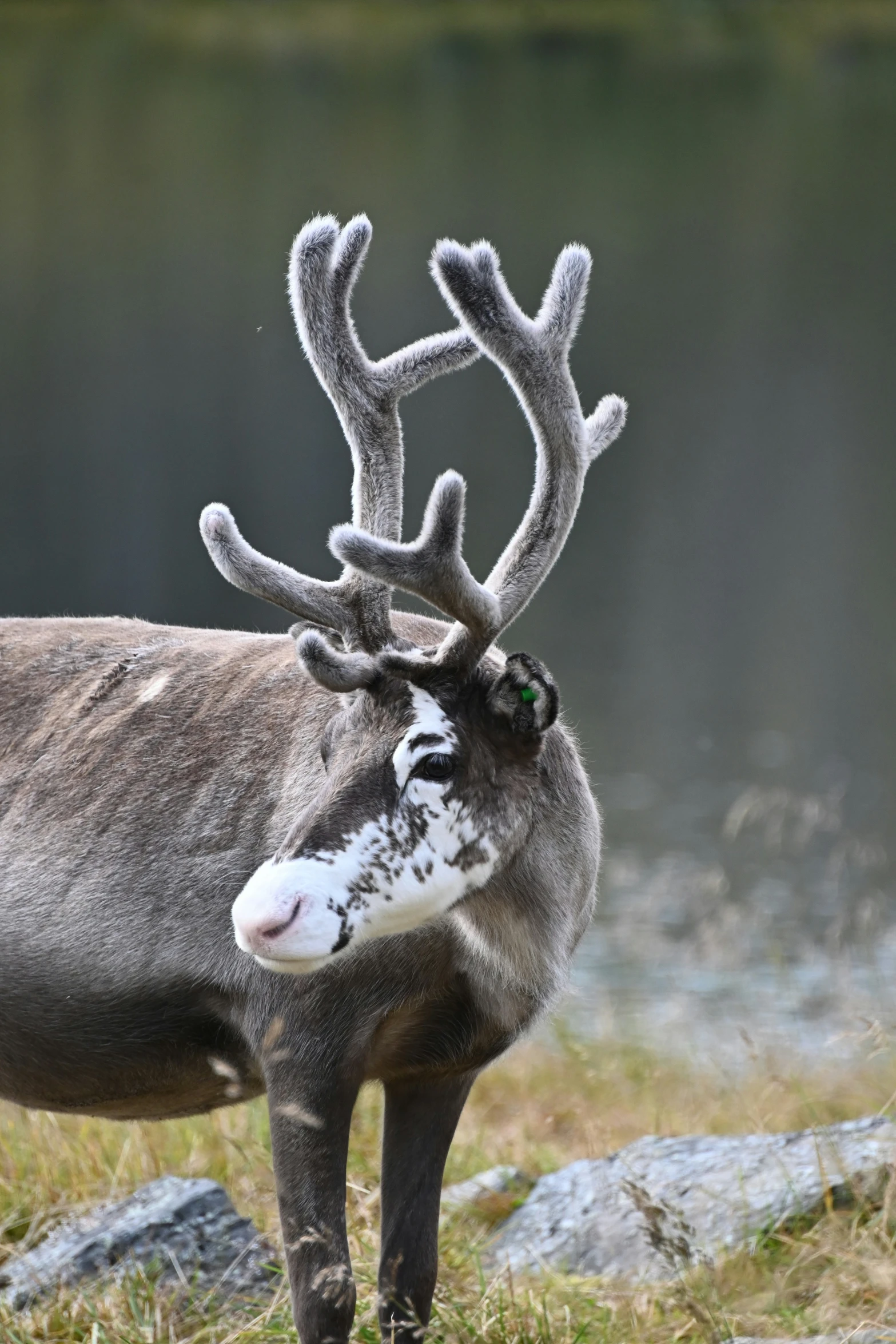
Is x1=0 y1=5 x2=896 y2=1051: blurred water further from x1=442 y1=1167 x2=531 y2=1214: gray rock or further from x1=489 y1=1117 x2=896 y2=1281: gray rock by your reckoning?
x1=442 y1=1167 x2=531 y2=1214: gray rock

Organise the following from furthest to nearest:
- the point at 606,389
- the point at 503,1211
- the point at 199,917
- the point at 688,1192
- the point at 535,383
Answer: the point at 606,389, the point at 503,1211, the point at 688,1192, the point at 199,917, the point at 535,383

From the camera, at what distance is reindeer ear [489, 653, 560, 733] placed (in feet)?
11.7

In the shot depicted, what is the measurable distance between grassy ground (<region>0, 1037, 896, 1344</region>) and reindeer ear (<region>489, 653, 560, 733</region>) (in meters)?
1.31

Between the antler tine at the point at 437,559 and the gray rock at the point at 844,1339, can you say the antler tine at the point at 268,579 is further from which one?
the gray rock at the point at 844,1339

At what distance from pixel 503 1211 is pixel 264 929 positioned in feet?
8.15

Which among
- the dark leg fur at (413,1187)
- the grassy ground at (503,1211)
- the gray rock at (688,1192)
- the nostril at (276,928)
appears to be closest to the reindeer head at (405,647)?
the nostril at (276,928)

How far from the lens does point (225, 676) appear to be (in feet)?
14.0

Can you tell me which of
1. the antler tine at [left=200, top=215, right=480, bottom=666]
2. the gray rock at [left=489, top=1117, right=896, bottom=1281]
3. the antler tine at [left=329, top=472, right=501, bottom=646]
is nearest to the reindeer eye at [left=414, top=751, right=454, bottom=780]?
the antler tine at [left=329, top=472, right=501, bottom=646]

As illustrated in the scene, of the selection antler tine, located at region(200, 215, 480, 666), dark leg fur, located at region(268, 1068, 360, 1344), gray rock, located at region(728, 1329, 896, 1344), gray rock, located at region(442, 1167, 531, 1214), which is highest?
antler tine, located at region(200, 215, 480, 666)

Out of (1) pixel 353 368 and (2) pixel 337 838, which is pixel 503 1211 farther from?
(1) pixel 353 368

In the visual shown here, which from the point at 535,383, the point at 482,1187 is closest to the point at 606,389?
the point at 482,1187

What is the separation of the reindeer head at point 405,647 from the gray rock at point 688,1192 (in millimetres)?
1543

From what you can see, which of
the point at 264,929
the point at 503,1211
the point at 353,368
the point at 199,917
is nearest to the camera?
the point at 264,929

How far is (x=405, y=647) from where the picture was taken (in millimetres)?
3811
